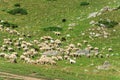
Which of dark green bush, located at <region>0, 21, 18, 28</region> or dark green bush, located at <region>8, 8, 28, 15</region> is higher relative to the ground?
dark green bush, located at <region>8, 8, 28, 15</region>

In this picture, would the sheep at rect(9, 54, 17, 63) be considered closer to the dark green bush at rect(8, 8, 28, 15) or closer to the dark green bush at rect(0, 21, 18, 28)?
the dark green bush at rect(0, 21, 18, 28)

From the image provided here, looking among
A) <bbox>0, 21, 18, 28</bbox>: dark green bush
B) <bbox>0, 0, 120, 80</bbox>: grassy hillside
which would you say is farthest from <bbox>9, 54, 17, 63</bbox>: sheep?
<bbox>0, 21, 18, 28</bbox>: dark green bush

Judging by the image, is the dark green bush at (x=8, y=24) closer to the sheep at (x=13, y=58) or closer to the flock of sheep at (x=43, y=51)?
the flock of sheep at (x=43, y=51)

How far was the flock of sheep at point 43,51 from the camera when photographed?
36.5m

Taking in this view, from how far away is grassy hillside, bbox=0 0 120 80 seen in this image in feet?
107

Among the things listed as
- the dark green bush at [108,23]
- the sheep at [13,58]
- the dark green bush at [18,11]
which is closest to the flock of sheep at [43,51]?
the sheep at [13,58]

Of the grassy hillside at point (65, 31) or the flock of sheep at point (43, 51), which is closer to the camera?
the grassy hillside at point (65, 31)

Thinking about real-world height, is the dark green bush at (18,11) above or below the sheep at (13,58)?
above

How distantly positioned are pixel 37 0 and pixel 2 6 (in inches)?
218

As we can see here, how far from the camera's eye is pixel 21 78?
29.2m

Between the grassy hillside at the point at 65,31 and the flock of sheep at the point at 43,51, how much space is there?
1.82ft

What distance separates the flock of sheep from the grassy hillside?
555 millimetres

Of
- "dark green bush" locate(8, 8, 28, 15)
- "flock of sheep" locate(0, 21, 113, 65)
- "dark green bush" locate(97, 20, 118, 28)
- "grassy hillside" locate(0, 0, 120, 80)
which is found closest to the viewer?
A: "grassy hillside" locate(0, 0, 120, 80)

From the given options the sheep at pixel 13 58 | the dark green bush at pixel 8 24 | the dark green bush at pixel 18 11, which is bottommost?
the sheep at pixel 13 58
